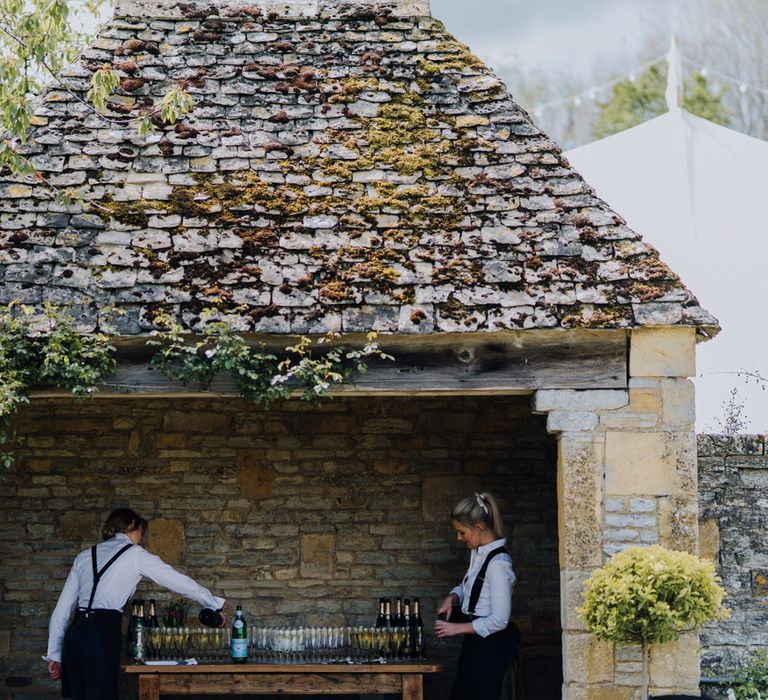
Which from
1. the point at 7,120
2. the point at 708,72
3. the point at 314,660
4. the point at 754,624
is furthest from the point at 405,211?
the point at 708,72

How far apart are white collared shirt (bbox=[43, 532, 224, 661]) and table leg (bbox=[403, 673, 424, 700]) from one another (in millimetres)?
1248

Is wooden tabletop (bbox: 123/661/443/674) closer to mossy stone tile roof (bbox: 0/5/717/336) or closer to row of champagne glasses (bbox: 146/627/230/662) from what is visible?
row of champagne glasses (bbox: 146/627/230/662)

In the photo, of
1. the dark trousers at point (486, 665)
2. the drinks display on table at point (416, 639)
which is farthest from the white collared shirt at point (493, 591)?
the drinks display on table at point (416, 639)

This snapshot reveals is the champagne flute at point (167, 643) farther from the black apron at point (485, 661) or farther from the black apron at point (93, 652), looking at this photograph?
the black apron at point (485, 661)

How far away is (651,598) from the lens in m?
5.93

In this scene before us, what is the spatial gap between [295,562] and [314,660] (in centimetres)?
143

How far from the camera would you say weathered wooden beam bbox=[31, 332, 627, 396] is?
6.71m

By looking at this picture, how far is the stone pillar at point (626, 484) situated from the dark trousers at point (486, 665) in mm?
555

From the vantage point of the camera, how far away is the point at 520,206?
7.04 metres

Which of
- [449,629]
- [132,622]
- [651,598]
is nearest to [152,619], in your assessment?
[132,622]

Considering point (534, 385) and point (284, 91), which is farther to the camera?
point (284, 91)

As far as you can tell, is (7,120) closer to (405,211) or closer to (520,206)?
(405,211)

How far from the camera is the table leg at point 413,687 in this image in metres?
7.08

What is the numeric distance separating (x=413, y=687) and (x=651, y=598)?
1813 mm
